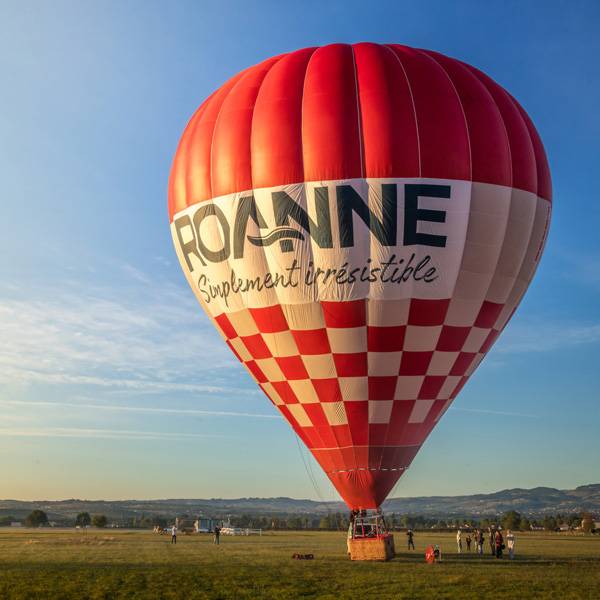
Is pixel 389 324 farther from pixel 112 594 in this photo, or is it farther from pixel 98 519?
pixel 98 519

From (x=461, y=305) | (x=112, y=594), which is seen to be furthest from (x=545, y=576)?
(x=112, y=594)

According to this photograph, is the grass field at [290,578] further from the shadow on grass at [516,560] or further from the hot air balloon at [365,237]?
the hot air balloon at [365,237]

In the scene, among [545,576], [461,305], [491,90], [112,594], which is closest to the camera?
[112,594]

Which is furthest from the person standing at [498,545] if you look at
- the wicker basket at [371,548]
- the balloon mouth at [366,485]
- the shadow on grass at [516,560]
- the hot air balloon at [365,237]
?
the balloon mouth at [366,485]

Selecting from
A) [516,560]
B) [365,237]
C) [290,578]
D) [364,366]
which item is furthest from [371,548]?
[365,237]

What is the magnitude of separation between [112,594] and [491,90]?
17735mm

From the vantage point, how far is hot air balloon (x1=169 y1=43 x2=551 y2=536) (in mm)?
20375

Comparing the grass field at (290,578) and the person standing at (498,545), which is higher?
the person standing at (498,545)

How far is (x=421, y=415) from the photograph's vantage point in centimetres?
2170

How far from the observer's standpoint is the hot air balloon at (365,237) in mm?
20375

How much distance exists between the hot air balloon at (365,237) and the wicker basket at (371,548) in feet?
3.50

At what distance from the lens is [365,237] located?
20.2m

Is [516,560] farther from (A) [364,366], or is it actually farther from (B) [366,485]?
(A) [364,366]

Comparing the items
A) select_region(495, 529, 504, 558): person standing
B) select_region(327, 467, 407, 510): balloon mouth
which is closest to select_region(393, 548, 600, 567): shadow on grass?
select_region(495, 529, 504, 558): person standing
